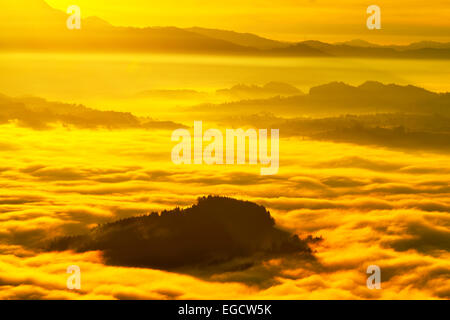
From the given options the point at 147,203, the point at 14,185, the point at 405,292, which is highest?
the point at 14,185

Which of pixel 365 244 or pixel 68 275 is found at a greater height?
pixel 365 244

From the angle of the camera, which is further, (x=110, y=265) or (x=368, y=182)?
(x=368, y=182)

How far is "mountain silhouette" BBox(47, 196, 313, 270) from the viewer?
255ft

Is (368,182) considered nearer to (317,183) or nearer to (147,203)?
(317,183)

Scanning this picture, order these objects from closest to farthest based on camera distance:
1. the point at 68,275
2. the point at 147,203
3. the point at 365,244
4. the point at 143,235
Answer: the point at 68,275 → the point at 143,235 → the point at 365,244 → the point at 147,203

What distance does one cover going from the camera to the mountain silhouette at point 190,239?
3066 inches

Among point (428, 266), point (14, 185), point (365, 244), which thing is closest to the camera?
point (428, 266)

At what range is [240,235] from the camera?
275 ft

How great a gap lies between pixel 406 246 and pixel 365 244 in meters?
8.89

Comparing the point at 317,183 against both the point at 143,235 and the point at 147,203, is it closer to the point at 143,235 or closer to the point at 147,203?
the point at 147,203

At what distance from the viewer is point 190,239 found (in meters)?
78.6

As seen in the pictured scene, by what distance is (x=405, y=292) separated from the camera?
7244cm

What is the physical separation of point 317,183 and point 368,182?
15033 millimetres

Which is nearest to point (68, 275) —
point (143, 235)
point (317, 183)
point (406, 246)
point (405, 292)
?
point (143, 235)
